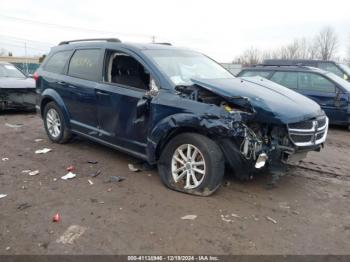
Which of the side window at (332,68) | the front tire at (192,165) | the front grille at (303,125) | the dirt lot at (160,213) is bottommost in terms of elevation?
the dirt lot at (160,213)

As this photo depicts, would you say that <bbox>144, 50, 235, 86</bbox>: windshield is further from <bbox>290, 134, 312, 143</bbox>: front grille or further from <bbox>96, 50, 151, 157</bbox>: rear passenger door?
<bbox>290, 134, 312, 143</bbox>: front grille

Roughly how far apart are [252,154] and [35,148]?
4.16 m

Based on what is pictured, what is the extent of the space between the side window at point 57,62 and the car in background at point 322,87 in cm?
569

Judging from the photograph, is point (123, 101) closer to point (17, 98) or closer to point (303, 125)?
point (303, 125)

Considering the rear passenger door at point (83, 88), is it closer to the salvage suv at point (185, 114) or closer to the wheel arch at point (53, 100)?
the salvage suv at point (185, 114)

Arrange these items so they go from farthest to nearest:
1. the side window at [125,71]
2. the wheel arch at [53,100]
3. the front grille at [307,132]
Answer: the wheel arch at [53,100] < the side window at [125,71] < the front grille at [307,132]

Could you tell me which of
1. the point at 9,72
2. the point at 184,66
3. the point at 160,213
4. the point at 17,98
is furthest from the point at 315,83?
the point at 9,72

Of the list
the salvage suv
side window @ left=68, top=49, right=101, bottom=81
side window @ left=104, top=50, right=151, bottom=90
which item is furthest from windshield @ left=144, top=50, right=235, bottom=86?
side window @ left=68, top=49, right=101, bottom=81

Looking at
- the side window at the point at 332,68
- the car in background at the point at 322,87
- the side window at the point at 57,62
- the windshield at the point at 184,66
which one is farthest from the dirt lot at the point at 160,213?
the side window at the point at 332,68

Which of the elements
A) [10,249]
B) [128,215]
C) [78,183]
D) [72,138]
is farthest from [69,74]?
[10,249]

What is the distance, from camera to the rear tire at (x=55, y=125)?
6309 millimetres

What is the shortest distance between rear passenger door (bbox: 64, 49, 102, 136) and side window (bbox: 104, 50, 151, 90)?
0.19 meters

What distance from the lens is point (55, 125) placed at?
6570mm

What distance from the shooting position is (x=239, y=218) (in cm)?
377
